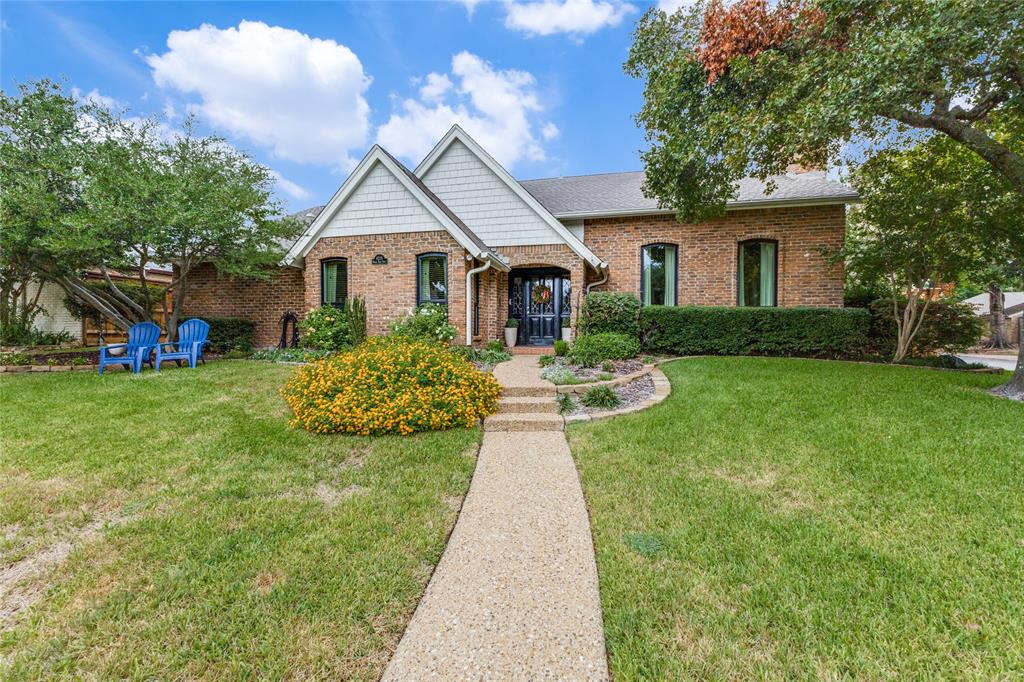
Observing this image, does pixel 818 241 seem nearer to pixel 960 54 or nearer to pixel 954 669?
pixel 960 54

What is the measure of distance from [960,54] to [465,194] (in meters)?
9.71

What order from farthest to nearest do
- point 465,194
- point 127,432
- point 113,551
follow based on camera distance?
point 465,194
point 127,432
point 113,551

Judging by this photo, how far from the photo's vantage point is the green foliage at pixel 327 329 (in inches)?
388

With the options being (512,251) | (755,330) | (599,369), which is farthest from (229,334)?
(755,330)

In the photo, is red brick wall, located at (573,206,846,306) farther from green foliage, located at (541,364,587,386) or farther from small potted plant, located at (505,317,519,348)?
green foliage, located at (541,364,587,386)

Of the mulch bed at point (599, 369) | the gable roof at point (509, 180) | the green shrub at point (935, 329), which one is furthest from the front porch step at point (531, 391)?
the green shrub at point (935, 329)

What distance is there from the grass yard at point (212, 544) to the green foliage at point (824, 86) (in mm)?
5909

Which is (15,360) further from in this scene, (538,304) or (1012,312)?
(1012,312)

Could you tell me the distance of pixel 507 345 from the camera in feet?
37.8

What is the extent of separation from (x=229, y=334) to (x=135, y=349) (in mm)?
3455

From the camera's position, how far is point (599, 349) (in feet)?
27.3

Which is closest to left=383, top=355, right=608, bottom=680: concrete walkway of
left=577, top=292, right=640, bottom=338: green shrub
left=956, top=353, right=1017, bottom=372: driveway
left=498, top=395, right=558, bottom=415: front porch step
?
left=498, top=395, right=558, bottom=415: front porch step

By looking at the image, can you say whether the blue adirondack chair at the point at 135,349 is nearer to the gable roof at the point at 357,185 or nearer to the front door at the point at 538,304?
the gable roof at the point at 357,185

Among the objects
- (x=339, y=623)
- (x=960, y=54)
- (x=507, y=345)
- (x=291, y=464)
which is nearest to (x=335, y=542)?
(x=339, y=623)
